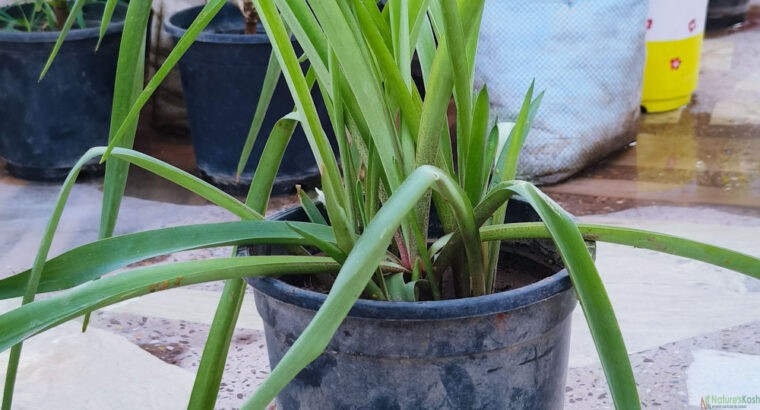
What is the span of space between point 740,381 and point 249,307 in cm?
77

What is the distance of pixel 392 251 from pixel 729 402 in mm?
564

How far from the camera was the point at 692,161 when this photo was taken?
2020 millimetres

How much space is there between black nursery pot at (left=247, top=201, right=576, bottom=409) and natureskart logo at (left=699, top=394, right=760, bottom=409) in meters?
0.45

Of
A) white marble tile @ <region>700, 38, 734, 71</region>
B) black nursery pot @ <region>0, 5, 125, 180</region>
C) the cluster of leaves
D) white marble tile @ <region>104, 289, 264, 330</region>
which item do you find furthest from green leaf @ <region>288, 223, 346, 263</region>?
white marble tile @ <region>700, 38, 734, 71</region>

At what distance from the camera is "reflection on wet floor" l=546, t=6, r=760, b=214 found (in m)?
1.82

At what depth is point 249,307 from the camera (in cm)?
143

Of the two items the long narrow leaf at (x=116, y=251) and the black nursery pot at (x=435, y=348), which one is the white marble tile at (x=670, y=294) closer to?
the black nursery pot at (x=435, y=348)

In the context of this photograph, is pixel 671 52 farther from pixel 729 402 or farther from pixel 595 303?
pixel 595 303

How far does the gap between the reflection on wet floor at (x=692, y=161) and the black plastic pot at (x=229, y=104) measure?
23.4 inches

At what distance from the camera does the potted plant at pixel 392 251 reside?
1.95 feet

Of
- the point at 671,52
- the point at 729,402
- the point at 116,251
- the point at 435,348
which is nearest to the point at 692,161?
the point at 671,52

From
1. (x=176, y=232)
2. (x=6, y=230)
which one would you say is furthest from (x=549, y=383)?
(x=6, y=230)

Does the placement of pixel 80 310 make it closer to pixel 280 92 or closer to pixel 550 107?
pixel 280 92

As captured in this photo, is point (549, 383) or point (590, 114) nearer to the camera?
point (549, 383)
